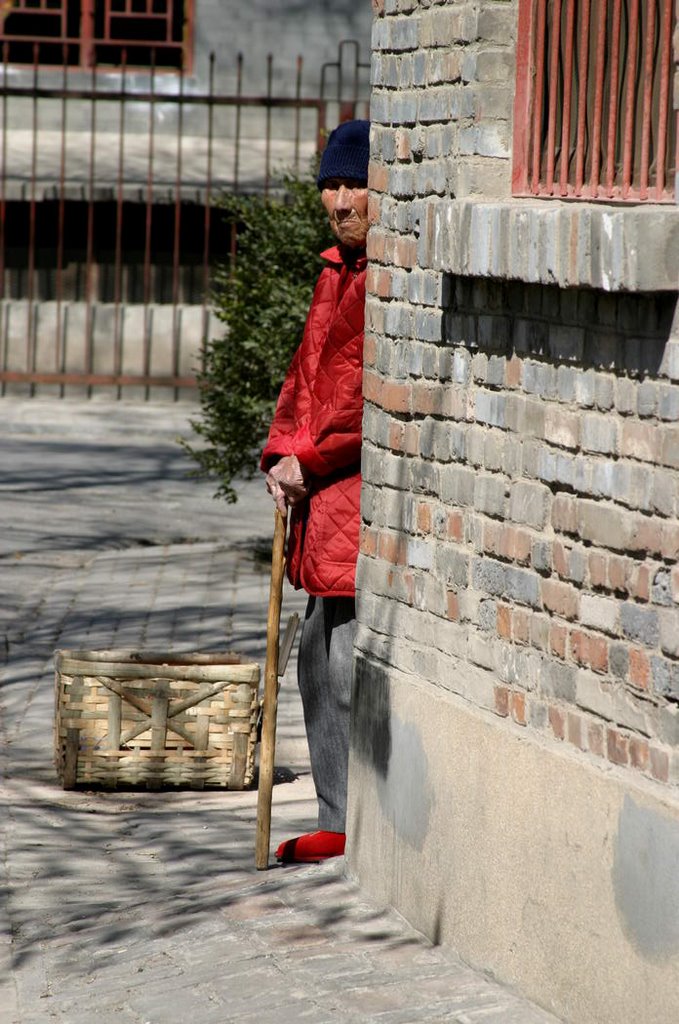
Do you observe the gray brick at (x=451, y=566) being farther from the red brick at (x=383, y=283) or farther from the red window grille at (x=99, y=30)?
the red window grille at (x=99, y=30)

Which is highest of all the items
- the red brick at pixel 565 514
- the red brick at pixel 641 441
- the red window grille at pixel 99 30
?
the red window grille at pixel 99 30

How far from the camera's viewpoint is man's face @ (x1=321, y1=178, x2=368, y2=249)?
528 centimetres

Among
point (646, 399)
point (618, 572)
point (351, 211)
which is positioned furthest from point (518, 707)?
point (351, 211)

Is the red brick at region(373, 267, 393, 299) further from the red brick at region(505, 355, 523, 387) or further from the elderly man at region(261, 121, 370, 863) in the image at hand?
the red brick at region(505, 355, 523, 387)

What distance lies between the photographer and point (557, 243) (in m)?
3.92

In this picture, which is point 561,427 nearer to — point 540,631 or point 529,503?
point 529,503

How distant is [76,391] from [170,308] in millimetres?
1075

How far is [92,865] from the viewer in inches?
220

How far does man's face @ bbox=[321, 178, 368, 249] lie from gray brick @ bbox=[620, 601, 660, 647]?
5.98 feet

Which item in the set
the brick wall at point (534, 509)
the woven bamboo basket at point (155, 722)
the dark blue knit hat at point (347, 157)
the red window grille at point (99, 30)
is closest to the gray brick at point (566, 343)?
the brick wall at point (534, 509)

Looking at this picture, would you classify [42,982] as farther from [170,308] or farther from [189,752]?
[170,308]

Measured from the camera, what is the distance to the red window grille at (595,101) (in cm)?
384

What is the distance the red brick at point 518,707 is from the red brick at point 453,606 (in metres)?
0.34

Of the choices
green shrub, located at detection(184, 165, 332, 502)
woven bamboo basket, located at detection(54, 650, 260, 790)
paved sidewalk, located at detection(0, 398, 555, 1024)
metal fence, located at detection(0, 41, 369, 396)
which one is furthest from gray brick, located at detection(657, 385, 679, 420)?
metal fence, located at detection(0, 41, 369, 396)
